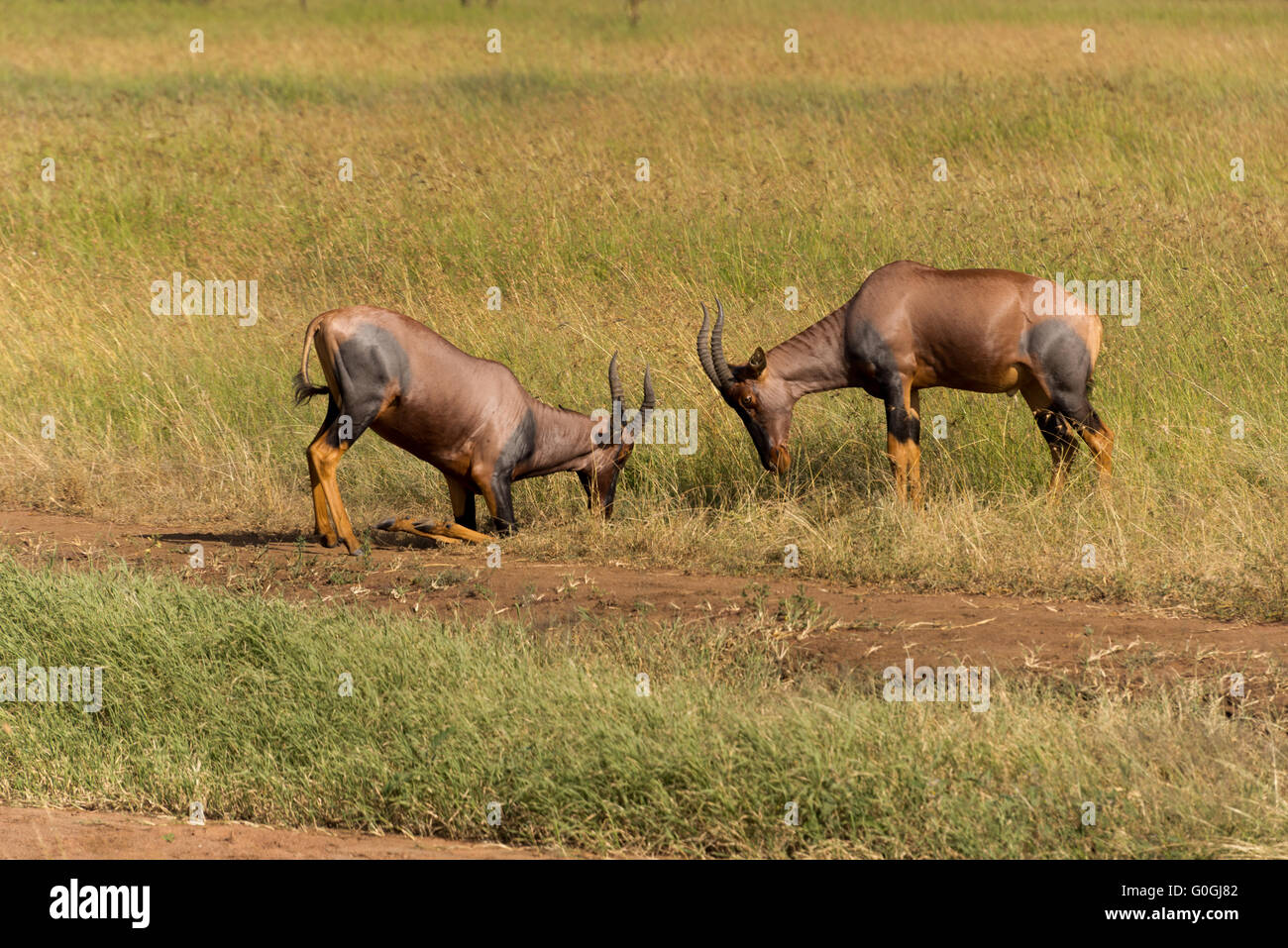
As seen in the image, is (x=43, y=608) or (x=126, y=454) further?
(x=126, y=454)

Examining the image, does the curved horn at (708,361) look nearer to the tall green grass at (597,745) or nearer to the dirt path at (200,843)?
the tall green grass at (597,745)

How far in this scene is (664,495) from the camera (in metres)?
8.74

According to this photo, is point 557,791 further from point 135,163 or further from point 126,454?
point 135,163

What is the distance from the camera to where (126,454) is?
10.1 meters

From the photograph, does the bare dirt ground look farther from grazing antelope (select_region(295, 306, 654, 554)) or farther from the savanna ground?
grazing antelope (select_region(295, 306, 654, 554))

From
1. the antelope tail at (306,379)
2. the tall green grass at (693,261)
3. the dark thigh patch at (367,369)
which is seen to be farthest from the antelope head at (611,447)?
the antelope tail at (306,379)

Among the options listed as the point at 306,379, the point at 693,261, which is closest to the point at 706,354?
the point at 306,379

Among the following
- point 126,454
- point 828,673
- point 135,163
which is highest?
point 135,163

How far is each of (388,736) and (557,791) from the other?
844 mm

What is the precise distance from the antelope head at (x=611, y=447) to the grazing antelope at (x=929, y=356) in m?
0.50

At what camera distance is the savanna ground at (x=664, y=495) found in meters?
5.11

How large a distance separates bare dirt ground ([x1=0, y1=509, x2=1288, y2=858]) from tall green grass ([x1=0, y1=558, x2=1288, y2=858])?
199mm
